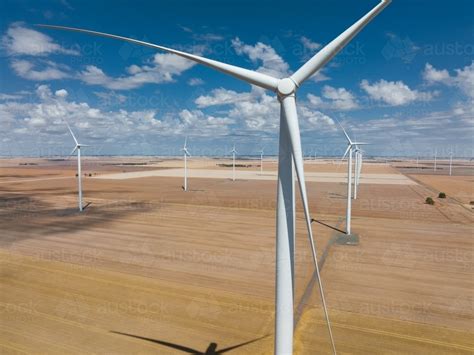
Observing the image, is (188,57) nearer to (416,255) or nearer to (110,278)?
(110,278)

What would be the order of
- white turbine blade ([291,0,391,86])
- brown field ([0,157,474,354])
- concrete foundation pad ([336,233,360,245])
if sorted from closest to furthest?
1. white turbine blade ([291,0,391,86])
2. brown field ([0,157,474,354])
3. concrete foundation pad ([336,233,360,245])

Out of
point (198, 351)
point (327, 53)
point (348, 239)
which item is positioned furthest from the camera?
point (348, 239)

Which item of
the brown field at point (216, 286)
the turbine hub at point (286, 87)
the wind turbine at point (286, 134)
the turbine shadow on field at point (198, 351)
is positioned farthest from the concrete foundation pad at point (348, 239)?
the turbine hub at point (286, 87)

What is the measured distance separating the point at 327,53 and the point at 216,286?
18020mm

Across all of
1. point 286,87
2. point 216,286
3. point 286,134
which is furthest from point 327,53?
point 216,286

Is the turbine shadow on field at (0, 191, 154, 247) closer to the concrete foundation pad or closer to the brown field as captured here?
the brown field

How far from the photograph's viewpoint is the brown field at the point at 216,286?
16641mm

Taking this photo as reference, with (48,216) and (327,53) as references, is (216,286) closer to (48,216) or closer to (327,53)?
(327,53)

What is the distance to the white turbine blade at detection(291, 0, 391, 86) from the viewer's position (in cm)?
1109

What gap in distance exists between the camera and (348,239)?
3619 centimetres

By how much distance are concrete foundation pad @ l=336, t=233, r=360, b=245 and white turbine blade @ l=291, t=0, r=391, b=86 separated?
27593mm

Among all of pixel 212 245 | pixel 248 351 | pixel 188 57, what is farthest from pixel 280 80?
pixel 212 245

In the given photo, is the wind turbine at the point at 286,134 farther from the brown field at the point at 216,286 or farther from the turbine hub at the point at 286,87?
the brown field at the point at 216,286

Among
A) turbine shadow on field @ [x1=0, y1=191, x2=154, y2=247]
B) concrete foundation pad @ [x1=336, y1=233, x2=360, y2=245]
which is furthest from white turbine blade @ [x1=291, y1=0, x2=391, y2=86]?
turbine shadow on field @ [x1=0, y1=191, x2=154, y2=247]
